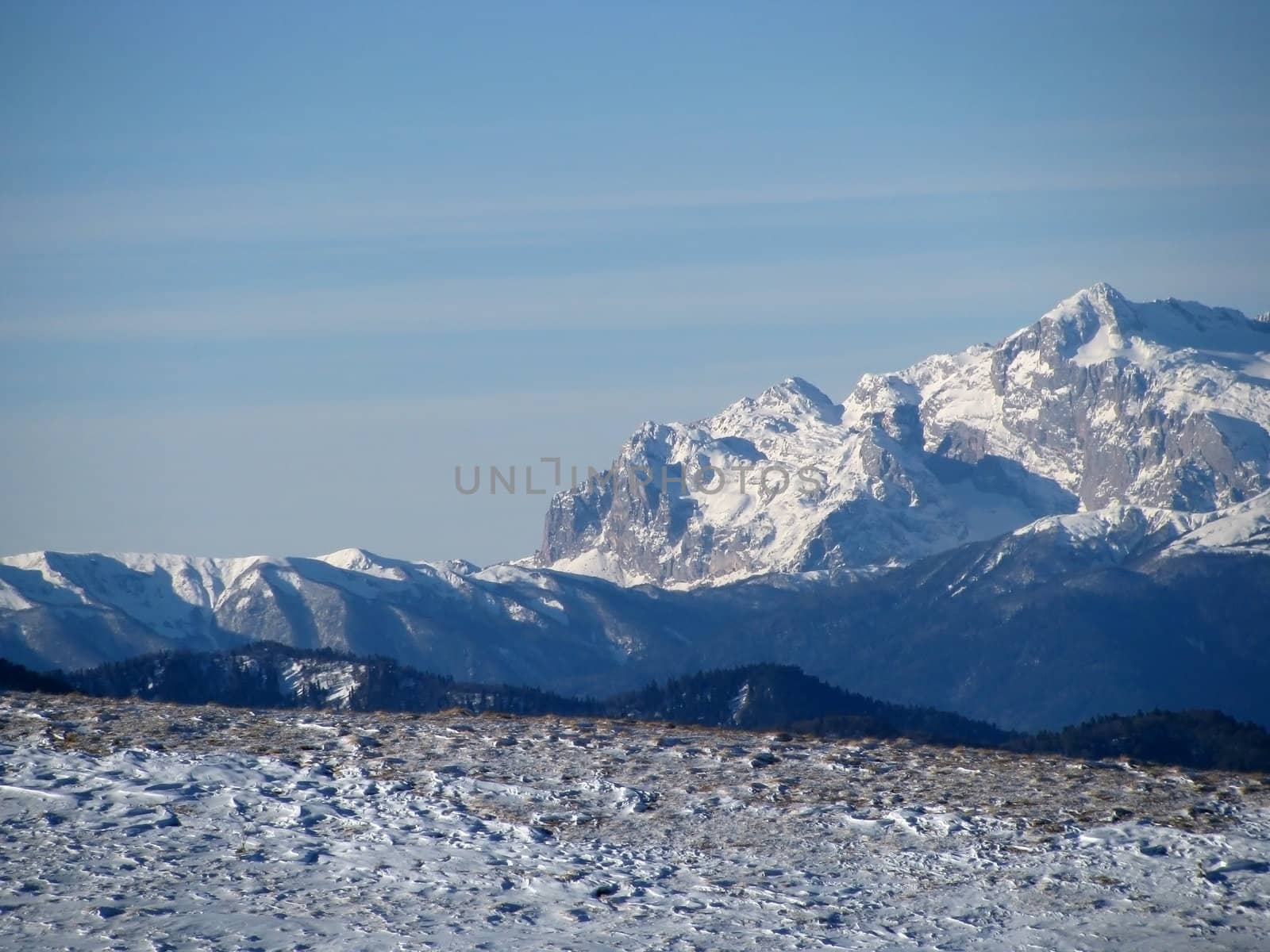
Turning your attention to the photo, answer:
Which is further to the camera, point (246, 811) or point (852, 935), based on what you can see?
point (246, 811)

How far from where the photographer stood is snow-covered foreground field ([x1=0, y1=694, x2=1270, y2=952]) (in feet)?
85.6

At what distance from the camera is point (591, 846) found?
2970 cm

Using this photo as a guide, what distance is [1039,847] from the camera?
29.8 meters

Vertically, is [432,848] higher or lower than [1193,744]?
higher

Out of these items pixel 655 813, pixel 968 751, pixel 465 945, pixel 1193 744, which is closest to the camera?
pixel 465 945

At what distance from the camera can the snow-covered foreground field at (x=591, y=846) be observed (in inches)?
1027

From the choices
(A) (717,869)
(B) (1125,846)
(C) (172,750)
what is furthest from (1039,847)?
(C) (172,750)

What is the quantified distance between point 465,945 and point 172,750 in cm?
1222

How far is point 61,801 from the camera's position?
100ft

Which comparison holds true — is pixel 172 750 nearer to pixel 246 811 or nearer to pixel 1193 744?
pixel 246 811

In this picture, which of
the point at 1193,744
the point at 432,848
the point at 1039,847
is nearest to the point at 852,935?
the point at 1039,847

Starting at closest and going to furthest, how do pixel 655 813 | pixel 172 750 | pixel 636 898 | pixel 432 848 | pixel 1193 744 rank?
pixel 636 898 → pixel 432 848 → pixel 655 813 → pixel 172 750 → pixel 1193 744

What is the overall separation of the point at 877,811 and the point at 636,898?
6680 millimetres

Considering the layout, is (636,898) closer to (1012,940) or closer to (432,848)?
(432,848)
